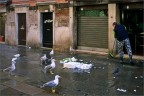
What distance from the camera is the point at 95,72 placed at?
10.5 meters

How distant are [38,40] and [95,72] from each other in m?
8.78

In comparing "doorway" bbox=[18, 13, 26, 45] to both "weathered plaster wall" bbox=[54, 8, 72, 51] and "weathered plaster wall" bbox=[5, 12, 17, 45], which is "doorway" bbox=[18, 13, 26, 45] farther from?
"weathered plaster wall" bbox=[54, 8, 72, 51]

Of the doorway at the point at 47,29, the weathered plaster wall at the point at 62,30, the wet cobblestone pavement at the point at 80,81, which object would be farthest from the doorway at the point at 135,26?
the doorway at the point at 47,29

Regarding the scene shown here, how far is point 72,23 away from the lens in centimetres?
1603

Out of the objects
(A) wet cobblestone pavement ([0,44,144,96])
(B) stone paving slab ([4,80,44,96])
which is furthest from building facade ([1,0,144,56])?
(B) stone paving slab ([4,80,44,96])

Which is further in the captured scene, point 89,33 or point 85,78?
point 89,33

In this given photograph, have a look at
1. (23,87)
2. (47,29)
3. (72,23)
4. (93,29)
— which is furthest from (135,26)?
(23,87)

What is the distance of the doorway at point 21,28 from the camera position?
20281 millimetres

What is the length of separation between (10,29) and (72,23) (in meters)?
7.01

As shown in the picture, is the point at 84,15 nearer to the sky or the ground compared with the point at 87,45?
nearer to the sky

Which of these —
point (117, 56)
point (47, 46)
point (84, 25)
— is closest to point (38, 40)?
point (47, 46)

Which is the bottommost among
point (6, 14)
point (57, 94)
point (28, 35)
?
point (57, 94)

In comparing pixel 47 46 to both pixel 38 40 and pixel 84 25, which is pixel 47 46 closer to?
pixel 38 40

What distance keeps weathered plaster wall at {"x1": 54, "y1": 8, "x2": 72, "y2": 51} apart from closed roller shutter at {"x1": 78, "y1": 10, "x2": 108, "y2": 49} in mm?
737
